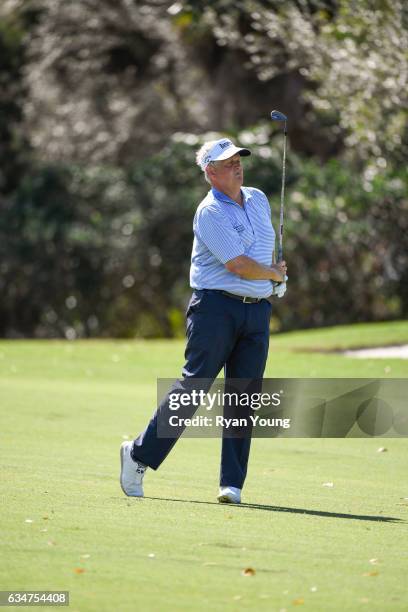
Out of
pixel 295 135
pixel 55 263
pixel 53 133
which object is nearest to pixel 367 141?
pixel 295 135

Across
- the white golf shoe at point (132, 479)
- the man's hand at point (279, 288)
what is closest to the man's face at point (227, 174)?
the man's hand at point (279, 288)

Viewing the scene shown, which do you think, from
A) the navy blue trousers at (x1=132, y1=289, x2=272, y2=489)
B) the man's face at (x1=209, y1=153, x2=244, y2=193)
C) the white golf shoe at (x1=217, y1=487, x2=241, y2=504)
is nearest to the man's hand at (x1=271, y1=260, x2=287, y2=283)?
the navy blue trousers at (x1=132, y1=289, x2=272, y2=489)

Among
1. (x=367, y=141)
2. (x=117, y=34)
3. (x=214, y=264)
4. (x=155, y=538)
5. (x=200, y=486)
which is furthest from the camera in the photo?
(x=117, y=34)

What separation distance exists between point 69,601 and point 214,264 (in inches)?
110

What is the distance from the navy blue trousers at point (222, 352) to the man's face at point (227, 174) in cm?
61

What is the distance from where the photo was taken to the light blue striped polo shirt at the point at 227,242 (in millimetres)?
6816

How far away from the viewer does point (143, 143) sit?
30281 millimetres

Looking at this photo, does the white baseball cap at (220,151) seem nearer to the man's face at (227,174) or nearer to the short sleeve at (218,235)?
the man's face at (227,174)

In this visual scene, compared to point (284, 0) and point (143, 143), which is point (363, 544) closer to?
point (284, 0)

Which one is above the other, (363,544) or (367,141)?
(363,544)

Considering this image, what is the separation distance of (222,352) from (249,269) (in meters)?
→ 0.50

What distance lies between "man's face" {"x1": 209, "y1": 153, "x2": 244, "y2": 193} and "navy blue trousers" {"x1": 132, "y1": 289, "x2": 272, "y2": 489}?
61cm

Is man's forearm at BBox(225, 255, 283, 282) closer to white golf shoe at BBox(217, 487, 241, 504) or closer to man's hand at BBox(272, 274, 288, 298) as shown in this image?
man's hand at BBox(272, 274, 288, 298)

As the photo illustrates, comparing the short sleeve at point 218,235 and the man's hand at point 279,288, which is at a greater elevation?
the short sleeve at point 218,235
